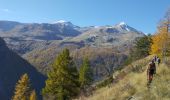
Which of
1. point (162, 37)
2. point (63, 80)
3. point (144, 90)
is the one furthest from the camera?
point (162, 37)

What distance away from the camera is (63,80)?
49.7 m

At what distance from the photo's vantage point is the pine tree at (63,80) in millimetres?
49344

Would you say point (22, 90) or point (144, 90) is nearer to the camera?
point (144, 90)

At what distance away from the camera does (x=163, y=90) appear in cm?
1677

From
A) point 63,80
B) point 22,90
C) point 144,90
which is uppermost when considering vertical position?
point 144,90

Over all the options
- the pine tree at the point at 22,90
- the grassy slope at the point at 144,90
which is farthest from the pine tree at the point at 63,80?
the grassy slope at the point at 144,90

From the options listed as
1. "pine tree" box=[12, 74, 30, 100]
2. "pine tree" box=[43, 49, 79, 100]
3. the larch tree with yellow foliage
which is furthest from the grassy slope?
"pine tree" box=[12, 74, 30, 100]

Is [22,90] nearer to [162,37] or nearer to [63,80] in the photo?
[63,80]

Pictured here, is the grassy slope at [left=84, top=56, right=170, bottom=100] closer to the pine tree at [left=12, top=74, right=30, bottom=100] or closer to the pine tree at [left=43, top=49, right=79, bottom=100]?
the pine tree at [left=43, top=49, right=79, bottom=100]

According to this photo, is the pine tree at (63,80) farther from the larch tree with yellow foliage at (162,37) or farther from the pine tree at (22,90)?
the larch tree with yellow foliage at (162,37)

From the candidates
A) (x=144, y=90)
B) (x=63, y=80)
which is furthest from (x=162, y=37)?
(x=144, y=90)

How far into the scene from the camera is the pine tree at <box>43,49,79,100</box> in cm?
4934

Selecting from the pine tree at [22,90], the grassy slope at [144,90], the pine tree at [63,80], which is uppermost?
the grassy slope at [144,90]

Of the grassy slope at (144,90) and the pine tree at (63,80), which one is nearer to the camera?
the grassy slope at (144,90)
